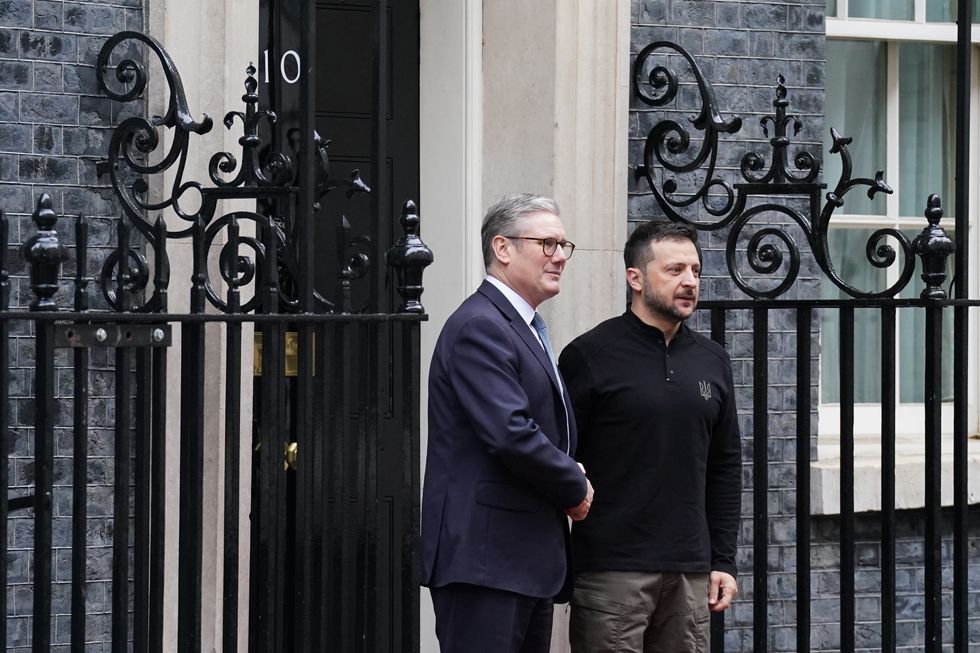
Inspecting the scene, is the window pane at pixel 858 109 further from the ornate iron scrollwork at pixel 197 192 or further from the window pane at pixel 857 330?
the ornate iron scrollwork at pixel 197 192

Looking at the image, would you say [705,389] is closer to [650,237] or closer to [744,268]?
[650,237]

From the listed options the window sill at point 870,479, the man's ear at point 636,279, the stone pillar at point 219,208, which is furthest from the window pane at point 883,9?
the stone pillar at point 219,208

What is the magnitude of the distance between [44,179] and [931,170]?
12.5ft

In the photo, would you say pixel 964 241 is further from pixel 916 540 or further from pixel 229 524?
pixel 229 524

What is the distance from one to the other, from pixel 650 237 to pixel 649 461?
25.8 inches

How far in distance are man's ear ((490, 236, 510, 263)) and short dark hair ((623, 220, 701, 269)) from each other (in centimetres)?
48

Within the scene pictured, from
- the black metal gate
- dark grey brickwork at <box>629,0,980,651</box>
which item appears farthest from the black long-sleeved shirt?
dark grey brickwork at <box>629,0,980,651</box>

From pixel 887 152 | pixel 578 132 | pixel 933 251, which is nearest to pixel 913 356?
pixel 887 152

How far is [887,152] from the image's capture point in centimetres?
703

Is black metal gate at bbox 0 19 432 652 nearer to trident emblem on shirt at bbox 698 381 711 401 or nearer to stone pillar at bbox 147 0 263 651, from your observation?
stone pillar at bbox 147 0 263 651

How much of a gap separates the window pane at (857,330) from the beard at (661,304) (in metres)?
2.28

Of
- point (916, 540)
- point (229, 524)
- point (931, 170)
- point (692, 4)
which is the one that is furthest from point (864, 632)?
point (229, 524)

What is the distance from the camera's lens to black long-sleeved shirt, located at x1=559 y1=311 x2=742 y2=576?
15.1 ft

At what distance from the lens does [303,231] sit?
4258mm
